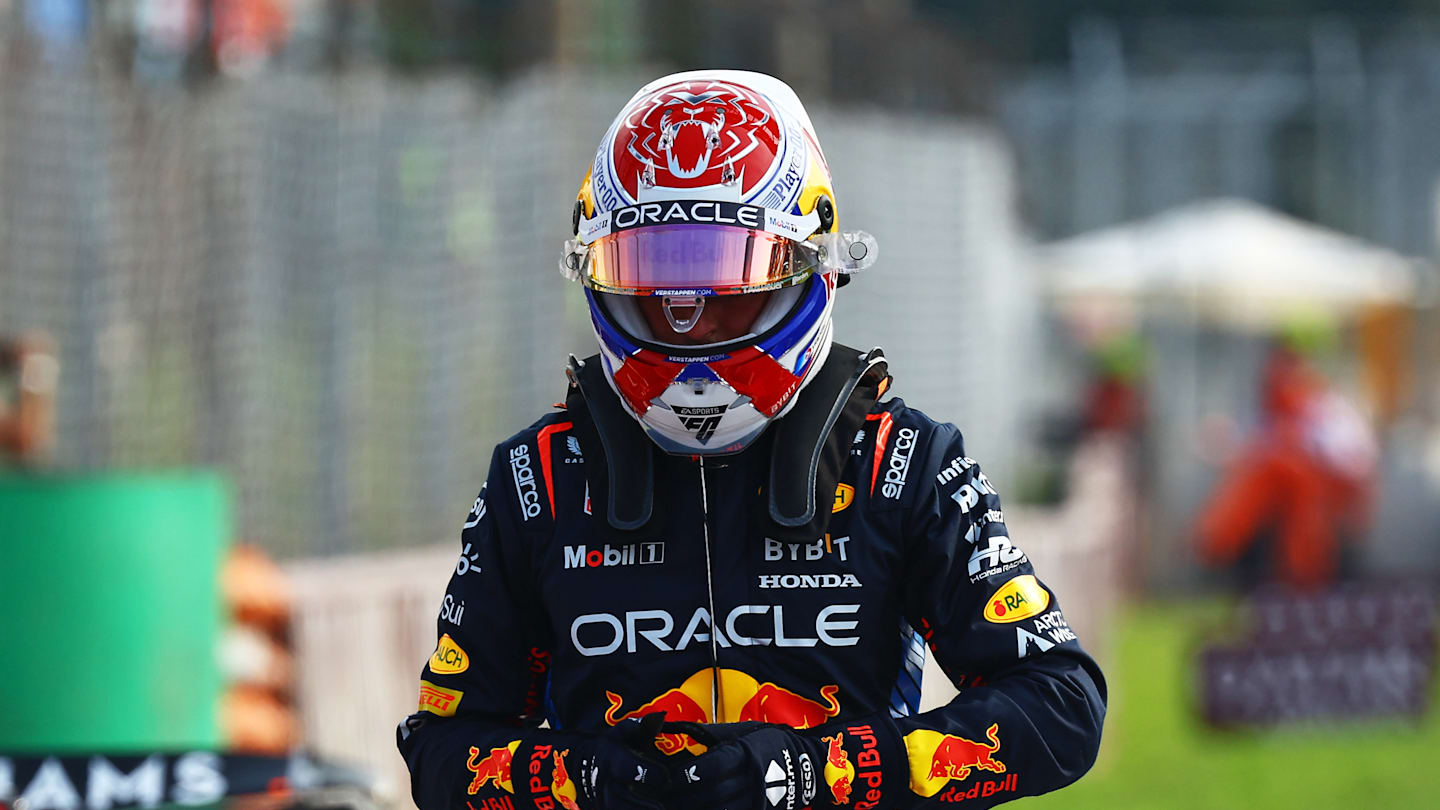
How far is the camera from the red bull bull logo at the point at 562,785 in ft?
9.10

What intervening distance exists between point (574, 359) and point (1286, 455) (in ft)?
48.7

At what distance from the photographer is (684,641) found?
116 inches

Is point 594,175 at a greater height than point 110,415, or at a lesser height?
greater

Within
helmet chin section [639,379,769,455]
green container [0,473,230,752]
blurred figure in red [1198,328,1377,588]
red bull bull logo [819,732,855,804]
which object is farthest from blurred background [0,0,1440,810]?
blurred figure in red [1198,328,1377,588]

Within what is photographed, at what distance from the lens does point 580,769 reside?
9.03ft

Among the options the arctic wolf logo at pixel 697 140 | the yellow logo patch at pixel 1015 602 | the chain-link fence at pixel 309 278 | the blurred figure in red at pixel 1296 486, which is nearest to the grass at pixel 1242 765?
the chain-link fence at pixel 309 278

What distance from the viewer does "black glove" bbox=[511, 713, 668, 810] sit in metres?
2.67

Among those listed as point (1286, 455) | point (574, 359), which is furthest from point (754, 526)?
point (1286, 455)

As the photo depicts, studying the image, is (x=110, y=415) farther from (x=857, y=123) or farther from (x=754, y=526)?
(x=754, y=526)

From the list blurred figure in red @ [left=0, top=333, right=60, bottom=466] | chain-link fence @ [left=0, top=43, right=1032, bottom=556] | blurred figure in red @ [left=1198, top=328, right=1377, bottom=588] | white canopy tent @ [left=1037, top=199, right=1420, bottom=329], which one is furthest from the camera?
white canopy tent @ [left=1037, top=199, right=1420, bottom=329]

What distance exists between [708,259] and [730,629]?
529 mm

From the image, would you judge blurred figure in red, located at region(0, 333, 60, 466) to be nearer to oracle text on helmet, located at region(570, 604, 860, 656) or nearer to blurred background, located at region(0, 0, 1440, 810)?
blurred background, located at region(0, 0, 1440, 810)

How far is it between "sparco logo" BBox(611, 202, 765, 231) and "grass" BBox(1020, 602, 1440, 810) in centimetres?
726

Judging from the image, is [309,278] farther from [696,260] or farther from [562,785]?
[562,785]
